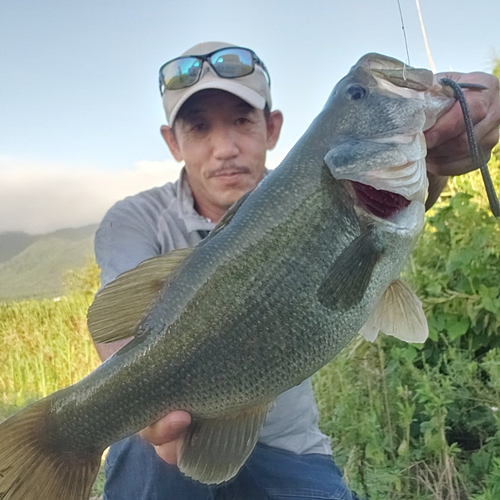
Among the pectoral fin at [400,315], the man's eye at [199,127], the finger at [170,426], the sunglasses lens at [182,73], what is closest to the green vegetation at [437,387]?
the pectoral fin at [400,315]

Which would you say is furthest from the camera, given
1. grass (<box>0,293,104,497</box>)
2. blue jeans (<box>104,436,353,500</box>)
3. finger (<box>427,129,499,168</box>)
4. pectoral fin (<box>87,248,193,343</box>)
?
grass (<box>0,293,104,497</box>)

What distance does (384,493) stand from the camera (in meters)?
2.40

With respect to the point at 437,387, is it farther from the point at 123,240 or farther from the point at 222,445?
the point at 123,240

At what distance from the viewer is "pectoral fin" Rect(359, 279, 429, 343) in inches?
56.1

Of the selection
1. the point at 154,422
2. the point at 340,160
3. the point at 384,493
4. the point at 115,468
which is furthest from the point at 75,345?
the point at 340,160

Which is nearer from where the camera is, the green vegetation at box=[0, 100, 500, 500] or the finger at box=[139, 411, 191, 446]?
the finger at box=[139, 411, 191, 446]

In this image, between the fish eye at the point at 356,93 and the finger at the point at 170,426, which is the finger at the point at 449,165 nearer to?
the fish eye at the point at 356,93

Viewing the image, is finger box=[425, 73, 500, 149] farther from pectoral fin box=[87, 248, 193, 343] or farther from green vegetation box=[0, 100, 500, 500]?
green vegetation box=[0, 100, 500, 500]

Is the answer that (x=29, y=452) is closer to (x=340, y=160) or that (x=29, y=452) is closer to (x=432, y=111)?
(x=340, y=160)

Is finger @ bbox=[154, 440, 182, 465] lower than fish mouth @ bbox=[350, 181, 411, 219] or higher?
lower

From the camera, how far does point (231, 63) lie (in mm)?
2404

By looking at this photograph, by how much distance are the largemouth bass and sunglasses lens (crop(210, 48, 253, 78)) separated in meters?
1.08

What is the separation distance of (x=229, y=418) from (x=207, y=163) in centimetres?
128

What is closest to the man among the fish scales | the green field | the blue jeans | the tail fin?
the blue jeans
